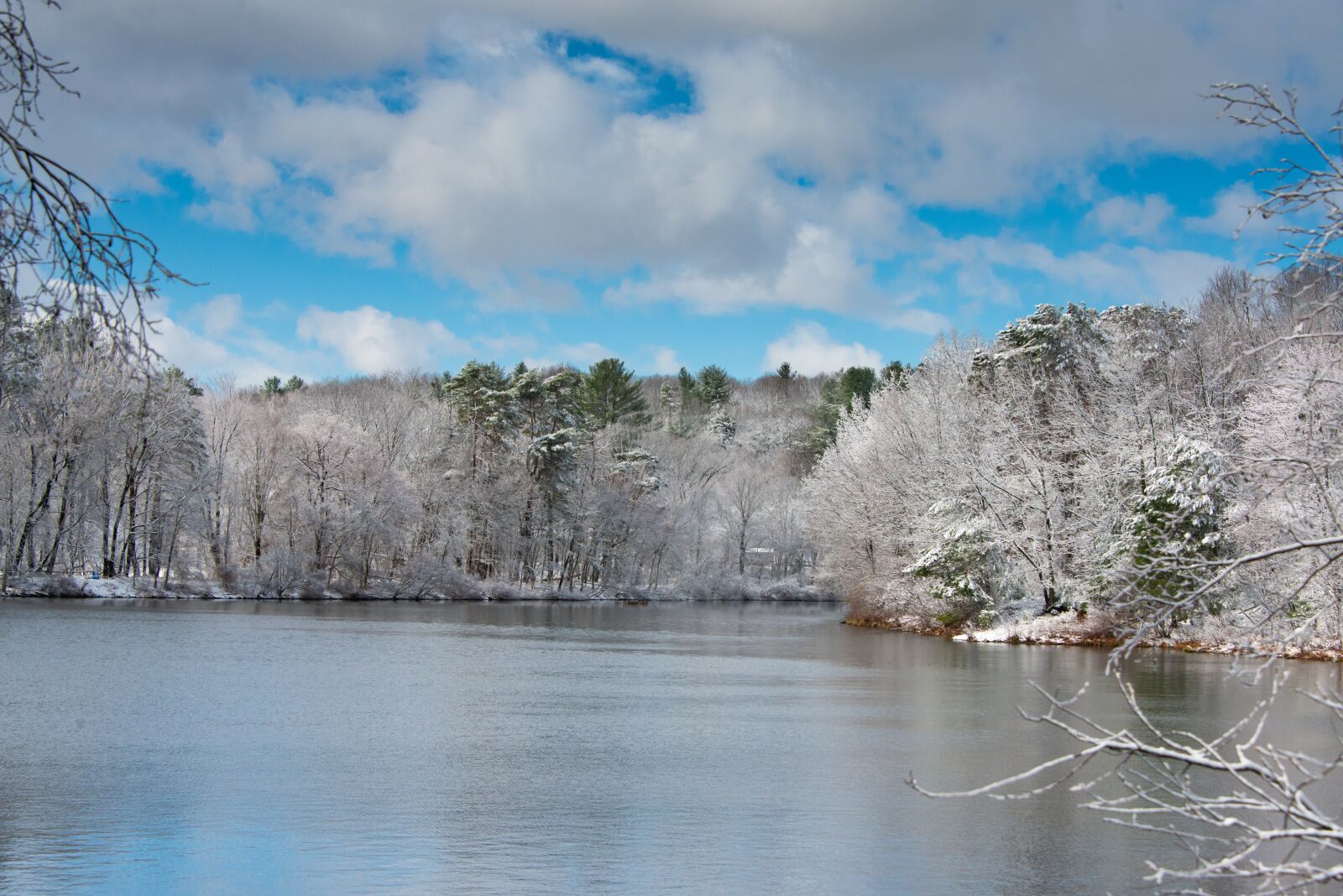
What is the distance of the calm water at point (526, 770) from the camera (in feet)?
32.2

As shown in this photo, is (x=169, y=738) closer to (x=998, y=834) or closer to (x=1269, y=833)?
(x=998, y=834)

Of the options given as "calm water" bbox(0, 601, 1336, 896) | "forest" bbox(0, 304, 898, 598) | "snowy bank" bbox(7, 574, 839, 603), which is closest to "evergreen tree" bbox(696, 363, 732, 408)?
"forest" bbox(0, 304, 898, 598)

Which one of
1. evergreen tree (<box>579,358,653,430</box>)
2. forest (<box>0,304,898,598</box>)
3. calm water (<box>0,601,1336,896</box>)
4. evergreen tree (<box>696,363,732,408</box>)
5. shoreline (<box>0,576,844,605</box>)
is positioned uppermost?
evergreen tree (<box>696,363,732,408</box>)

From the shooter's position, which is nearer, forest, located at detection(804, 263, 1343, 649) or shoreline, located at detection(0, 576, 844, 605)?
forest, located at detection(804, 263, 1343, 649)

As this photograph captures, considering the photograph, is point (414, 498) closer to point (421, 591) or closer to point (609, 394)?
point (421, 591)

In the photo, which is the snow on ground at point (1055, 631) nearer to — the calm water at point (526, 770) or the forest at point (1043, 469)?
the forest at point (1043, 469)

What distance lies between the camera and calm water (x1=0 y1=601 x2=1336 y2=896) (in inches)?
386

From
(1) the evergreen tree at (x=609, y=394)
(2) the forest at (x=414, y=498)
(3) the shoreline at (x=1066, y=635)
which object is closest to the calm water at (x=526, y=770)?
(3) the shoreline at (x=1066, y=635)

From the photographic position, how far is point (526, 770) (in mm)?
14047

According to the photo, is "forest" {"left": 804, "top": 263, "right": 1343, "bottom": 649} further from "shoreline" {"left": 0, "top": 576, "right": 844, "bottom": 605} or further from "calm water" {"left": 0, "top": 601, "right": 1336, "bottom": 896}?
"shoreline" {"left": 0, "top": 576, "right": 844, "bottom": 605}

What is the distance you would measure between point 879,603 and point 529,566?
92.7 feet

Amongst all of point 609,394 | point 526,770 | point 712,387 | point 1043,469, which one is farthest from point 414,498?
point 712,387

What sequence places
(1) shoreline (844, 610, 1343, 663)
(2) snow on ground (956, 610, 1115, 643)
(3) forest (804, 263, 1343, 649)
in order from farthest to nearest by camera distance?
(2) snow on ground (956, 610, 1115, 643) < (1) shoreline (844, 610, 1343, 663) < (3) forest (804, 263, 1343, 649)

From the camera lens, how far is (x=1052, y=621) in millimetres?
37000
